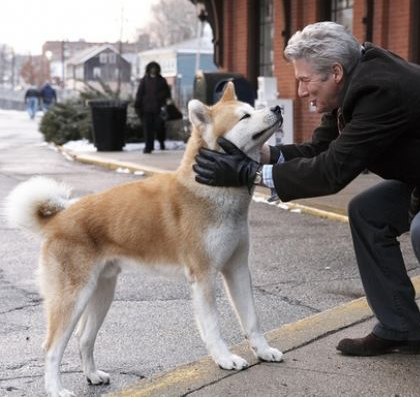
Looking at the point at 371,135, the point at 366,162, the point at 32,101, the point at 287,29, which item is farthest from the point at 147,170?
the point at 32,101

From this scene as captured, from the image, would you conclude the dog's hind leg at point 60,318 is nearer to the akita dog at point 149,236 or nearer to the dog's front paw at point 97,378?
the akita dog at point 149,236

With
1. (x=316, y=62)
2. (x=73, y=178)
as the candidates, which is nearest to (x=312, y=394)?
(x=316, y=62)

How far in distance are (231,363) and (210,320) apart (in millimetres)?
254

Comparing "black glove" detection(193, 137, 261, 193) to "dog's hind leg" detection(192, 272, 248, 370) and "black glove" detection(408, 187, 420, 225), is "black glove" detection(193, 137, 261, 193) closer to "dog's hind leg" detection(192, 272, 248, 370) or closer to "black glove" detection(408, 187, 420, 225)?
"dog's hind leg" detection(192, 272, 248, 370)

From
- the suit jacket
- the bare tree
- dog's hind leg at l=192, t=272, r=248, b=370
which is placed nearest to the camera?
the suit jacket

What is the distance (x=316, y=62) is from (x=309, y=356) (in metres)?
1.60

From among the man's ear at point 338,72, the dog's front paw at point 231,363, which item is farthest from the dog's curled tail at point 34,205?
the man's ear at point 338,72

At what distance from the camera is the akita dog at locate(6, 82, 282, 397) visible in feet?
11.6

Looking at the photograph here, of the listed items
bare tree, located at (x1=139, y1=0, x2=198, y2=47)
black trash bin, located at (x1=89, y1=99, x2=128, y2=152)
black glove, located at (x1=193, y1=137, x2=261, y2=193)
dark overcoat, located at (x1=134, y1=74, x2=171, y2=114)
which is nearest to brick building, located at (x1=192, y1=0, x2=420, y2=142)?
dark overcoat, located at (x1=134, y1=74, x2=171, y2=114)

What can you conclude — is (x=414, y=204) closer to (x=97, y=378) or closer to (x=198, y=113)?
(x=198, y=113)

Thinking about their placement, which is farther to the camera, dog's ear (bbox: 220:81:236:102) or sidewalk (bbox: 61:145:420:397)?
dog's ear (bbox: 220:81:236:102)

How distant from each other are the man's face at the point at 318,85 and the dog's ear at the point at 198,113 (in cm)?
51

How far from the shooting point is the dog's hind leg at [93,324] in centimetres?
380

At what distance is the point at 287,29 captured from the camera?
14.6 meters
